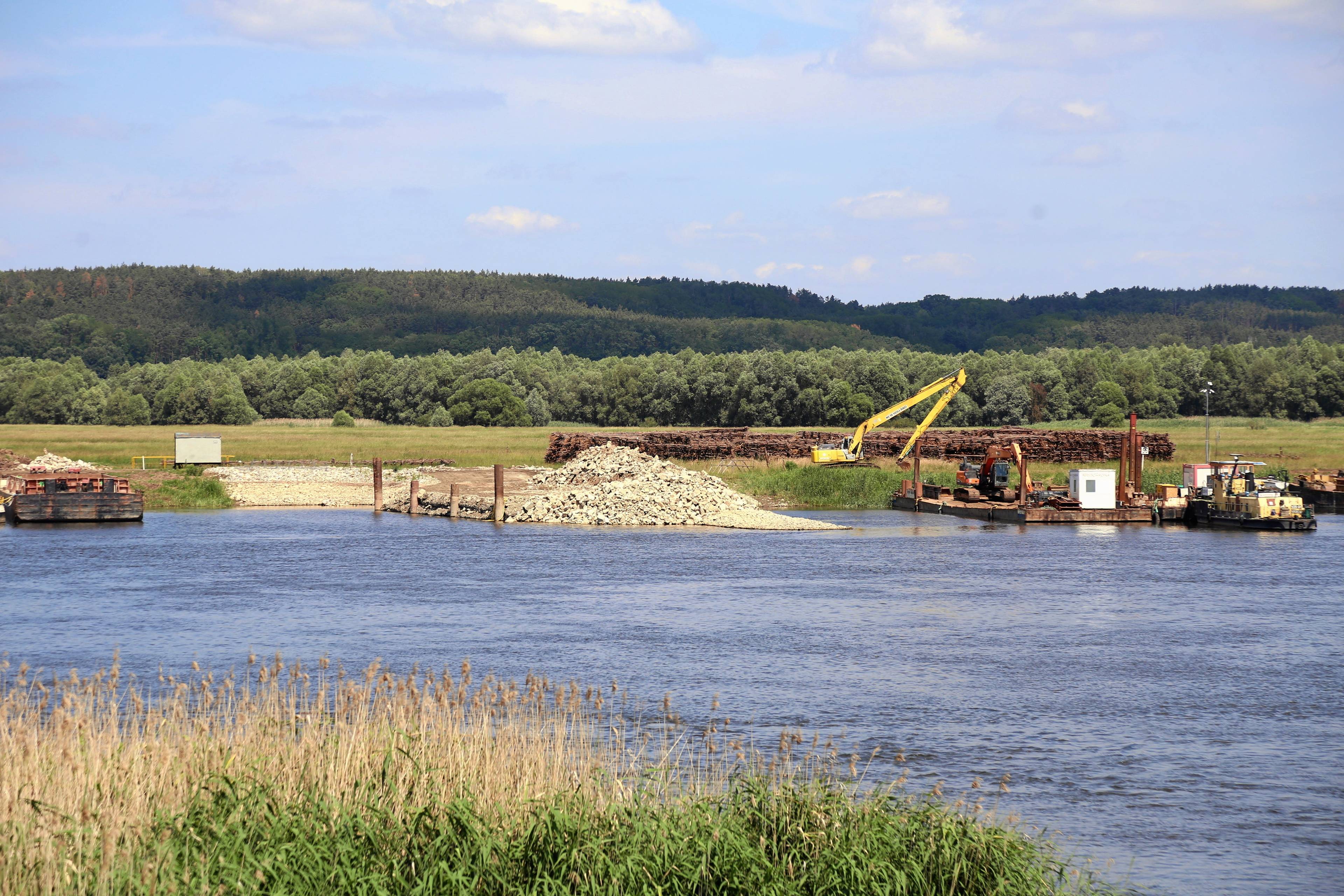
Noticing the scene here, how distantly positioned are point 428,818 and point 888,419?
81216 millimetres

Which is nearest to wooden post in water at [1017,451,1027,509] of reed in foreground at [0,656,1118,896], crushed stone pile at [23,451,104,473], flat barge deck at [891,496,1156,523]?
flat barge deck at [891,496,1156,523]

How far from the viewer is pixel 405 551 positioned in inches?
2131

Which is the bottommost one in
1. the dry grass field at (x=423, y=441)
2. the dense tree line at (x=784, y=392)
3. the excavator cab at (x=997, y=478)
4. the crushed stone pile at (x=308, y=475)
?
the crushed stone pile at (x=308, y=475)

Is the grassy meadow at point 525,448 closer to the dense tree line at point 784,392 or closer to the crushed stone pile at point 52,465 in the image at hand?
the dense tree line at point 784,392

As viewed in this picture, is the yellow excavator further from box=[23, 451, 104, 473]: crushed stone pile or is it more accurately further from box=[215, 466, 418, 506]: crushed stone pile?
box=[23, 451, 104, 473]: crushed stone pile

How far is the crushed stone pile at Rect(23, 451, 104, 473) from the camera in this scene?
83.4m

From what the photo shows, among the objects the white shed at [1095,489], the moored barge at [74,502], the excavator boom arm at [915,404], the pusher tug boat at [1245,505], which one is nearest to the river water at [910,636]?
the moored barge at [74,502]

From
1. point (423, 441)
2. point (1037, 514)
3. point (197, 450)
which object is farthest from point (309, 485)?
point (423, 441)

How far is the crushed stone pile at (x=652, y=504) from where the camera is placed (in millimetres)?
67750

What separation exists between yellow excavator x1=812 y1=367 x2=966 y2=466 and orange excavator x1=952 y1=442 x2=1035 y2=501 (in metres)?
5.73

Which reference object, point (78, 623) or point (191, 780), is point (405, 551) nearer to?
point (78, 623)

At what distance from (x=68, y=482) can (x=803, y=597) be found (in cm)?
4335

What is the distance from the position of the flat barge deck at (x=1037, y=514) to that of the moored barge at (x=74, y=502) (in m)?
42.5

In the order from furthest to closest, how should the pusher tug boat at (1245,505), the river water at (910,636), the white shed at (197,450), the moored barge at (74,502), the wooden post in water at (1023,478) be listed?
the white shed at (197,450) < the wooden post in water at (1023,478) < the pusher tug boat at (1245,505) < the moored barge at (74,502) < the river water at (910,636)
